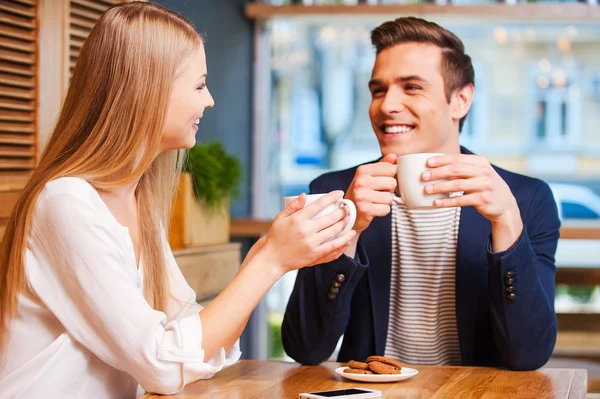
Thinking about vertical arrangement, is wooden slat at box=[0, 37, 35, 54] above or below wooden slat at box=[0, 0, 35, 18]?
below

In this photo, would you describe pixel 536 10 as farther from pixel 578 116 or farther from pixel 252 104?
pixel 252 104

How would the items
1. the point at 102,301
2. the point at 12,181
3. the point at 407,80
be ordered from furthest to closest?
1. the point at 12,181
2. the point at 407,80
3. the point at 102,301

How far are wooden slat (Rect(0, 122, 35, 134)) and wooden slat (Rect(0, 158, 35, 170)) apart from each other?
0.09m

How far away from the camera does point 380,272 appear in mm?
2074

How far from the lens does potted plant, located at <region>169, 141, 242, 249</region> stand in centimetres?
333

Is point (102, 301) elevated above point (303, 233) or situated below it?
below

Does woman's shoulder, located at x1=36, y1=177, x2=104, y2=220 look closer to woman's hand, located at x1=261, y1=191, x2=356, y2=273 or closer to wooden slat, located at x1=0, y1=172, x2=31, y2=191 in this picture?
woman's hand, located at x1=261, y1=191, x2=356, y2=273

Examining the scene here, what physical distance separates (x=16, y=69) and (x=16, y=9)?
0.17m

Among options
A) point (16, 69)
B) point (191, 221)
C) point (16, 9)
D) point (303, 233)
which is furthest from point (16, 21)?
point (303, 233)

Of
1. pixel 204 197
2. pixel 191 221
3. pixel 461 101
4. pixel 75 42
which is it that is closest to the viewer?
pixel 461 101

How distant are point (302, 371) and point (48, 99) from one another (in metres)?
1.38

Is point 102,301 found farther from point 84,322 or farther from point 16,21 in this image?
point 16,21

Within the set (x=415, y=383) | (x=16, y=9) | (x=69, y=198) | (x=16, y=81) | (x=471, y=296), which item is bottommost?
(x=415, y=383)

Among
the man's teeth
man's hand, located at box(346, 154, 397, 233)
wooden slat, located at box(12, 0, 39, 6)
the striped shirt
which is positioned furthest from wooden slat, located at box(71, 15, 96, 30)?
man's hand, located at box(346, 154, 397, 233)
